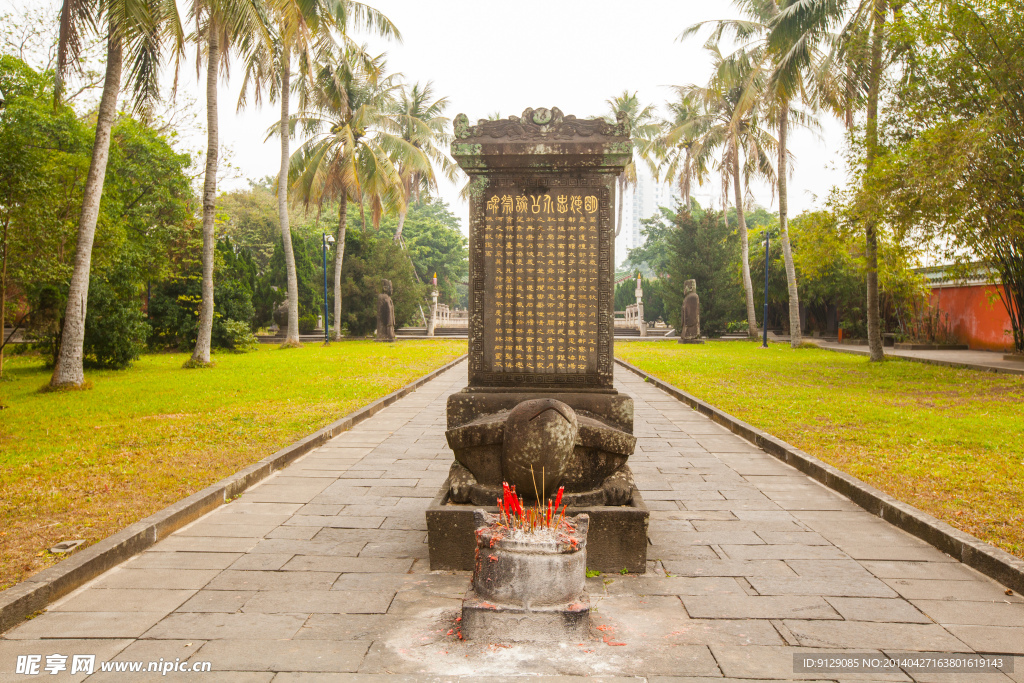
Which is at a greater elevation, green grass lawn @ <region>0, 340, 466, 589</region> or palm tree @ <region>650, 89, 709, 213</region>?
palm tree @ <region>650, 89, 709, 213</region>

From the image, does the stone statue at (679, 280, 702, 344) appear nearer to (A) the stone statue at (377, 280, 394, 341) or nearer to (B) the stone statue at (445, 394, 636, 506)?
(A) the stone statue at (377, 280, 394, 341)

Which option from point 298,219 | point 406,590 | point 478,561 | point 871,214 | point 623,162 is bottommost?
point 406,590

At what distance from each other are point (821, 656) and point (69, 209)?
15.6m

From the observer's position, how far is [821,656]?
285cm

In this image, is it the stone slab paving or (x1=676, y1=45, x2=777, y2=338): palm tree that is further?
(x1=676, y1=45, x2=777, y2=338): palm tree

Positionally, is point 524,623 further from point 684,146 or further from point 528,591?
point 684,146

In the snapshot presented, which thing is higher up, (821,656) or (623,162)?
(623,162)

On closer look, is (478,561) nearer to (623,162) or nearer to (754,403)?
(623,162)

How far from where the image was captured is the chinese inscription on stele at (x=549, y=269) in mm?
4789

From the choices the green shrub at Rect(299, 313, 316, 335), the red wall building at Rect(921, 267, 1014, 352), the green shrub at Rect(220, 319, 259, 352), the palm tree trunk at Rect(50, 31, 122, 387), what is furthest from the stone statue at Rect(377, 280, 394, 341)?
the red wall building at Rect(921, 267, 1014, 352)

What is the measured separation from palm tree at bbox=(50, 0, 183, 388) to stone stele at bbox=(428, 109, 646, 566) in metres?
8.98

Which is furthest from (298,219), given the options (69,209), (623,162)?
(623,162)

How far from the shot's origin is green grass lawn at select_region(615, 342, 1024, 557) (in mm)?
4926

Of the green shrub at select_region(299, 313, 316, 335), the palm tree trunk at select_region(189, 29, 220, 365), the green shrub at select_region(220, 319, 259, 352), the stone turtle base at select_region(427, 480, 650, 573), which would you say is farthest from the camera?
the green shrub at select_region(299, 313, 316, 335)
